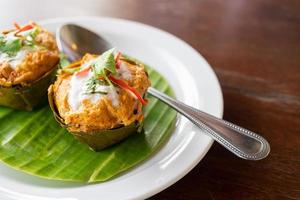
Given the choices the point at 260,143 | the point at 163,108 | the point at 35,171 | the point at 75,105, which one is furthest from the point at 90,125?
the point at 260,143

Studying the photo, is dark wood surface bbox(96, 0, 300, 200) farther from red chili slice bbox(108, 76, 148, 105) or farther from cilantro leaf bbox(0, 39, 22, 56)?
cilantro leaf bbox(0, 39, 22, 56)

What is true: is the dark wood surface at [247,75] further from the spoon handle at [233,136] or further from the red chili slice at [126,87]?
the red chili slice at [126,87]

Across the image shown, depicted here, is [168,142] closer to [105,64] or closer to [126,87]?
[126,87]

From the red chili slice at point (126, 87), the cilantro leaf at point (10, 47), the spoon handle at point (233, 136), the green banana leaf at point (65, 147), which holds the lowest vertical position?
the green banana leaf at point (65, 147)

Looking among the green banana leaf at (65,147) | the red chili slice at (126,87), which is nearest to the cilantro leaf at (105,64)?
the red chili slice at (126,87)

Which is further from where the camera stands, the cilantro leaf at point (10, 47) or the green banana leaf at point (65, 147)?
the cilantro leaf at point (10, 47)
